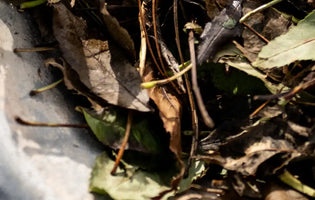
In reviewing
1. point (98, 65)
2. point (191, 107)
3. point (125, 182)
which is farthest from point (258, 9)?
point (125, 182)

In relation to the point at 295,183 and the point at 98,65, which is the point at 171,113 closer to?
the point at 98,65

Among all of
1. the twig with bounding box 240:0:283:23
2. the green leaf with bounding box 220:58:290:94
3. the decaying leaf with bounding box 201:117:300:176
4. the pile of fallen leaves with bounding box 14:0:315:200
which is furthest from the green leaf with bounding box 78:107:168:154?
the twig with bounding box 240:0:283:23

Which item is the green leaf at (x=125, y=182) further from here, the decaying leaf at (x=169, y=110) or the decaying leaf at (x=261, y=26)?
the decaying leaf at (x=261, y=26)

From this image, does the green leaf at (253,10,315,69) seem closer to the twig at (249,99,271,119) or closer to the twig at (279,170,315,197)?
the twig at (249,99,271,119)

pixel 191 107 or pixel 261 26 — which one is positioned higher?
pixel 261 26

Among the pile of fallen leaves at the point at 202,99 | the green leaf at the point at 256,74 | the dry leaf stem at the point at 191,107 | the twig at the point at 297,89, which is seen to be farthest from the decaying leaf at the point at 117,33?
the twig at the point at 297,89

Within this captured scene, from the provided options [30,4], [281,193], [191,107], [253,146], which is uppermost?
[30,4]

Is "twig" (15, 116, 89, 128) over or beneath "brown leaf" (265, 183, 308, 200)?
over
